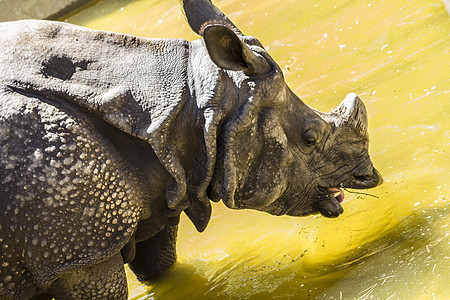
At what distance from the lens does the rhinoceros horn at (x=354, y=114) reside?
15.6 ft

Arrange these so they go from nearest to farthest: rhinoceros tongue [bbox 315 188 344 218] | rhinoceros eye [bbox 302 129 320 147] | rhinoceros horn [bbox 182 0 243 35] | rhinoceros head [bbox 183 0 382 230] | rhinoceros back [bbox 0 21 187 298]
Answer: rhinoceros back [bbox 0 21 187 298] → rhinoceros head [bbox 183 0 382 230] → rhinoceros eye [bbox 302 129 320 147] → rhinoceros horn [bbox 182 0 243 35] → rhinoceros tongue [bbox 315 188 344 218]

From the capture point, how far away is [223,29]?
4164 mm

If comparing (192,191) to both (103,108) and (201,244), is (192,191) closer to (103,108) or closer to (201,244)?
(103,108)

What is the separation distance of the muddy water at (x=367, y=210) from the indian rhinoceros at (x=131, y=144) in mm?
569

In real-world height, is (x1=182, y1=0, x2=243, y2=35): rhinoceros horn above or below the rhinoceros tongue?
above

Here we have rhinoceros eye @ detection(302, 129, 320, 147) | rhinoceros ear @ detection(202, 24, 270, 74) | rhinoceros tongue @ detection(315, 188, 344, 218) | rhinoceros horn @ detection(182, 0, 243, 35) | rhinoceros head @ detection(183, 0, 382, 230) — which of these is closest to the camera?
rhinoceros ear @ detection(202, 24, 270, 74)

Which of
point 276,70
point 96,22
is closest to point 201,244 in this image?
point 276,70

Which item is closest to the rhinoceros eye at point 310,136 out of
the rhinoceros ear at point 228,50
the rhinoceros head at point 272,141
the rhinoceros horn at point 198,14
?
the rhinoceros head at point 272,141

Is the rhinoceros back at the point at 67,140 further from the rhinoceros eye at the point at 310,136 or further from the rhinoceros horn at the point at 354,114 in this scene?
the rhinoceros horn at the point at 354,114

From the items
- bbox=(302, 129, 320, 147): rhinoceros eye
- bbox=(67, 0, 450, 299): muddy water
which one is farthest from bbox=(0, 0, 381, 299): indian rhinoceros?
bbox=(67, 0, 450, 299): muddy water

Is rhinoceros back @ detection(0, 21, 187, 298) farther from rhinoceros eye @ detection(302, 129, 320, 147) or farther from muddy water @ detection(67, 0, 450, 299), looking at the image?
muddy water @ detection(67, 0, 450, 299)

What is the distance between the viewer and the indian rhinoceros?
3.93 meters

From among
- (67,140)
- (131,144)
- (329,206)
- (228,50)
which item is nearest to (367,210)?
(329,206)

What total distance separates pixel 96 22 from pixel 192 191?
9303mm
